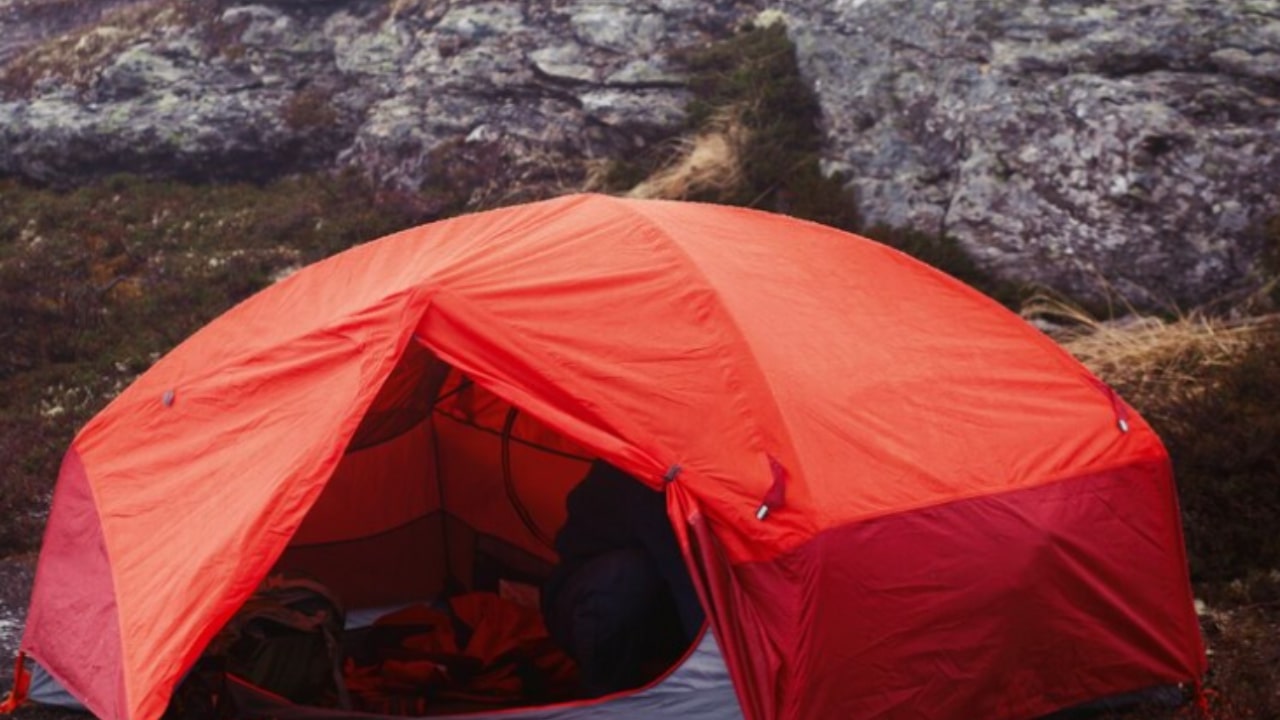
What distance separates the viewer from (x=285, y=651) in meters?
5.38

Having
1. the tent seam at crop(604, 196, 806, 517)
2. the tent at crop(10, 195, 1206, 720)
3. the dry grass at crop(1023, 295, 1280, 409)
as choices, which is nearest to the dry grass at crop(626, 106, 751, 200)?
Result: the dry grass at crop(1023, 295, 1280, 409)

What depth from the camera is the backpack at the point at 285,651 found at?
5.32m

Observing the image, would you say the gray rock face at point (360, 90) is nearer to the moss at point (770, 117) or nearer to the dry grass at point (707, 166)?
the moss at point (770, 117)

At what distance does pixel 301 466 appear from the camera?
4695mm

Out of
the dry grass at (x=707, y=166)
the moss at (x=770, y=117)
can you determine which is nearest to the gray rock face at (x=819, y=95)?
the moss at (x=770, y=117)

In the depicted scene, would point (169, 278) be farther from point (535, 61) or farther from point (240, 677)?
point (240, 677)

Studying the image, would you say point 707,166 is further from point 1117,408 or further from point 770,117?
point 1117,408

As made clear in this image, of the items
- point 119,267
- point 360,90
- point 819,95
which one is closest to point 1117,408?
point 819,95

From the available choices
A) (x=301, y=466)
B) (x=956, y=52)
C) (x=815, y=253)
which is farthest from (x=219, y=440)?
(x=956, y=52)

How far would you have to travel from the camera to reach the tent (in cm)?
455

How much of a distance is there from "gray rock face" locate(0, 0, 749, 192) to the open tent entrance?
240 inches

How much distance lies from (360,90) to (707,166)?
464 centimetres

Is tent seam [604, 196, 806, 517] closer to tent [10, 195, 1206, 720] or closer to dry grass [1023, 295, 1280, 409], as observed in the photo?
tent [10, 195, 1206, 720]

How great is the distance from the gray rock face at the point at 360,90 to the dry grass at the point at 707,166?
676mm
